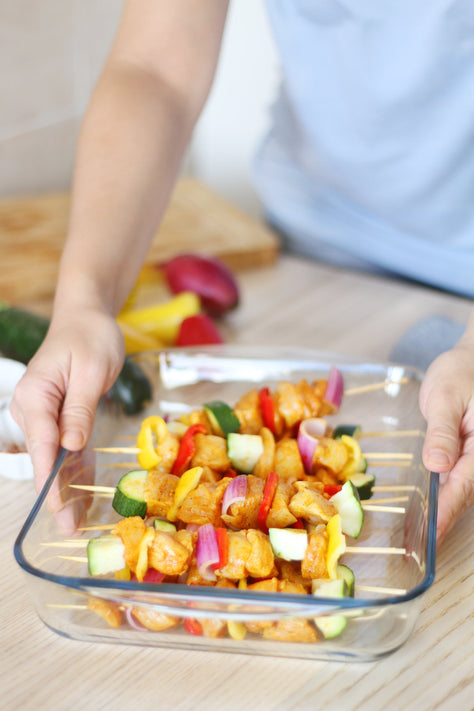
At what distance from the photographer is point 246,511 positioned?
883 millimetres

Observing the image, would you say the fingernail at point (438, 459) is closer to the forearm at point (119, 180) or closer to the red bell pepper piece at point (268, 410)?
the red bell pepper piece at point (268, 410)

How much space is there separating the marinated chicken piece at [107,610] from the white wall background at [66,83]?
1.52 m

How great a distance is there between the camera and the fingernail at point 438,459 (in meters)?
0.89

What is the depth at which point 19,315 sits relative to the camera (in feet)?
4.57

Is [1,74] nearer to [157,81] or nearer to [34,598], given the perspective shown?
[157,81]

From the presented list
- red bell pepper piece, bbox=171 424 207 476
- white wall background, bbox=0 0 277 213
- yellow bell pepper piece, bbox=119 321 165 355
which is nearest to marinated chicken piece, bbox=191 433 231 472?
red bell pepper piece, bbox=171 424 207 476

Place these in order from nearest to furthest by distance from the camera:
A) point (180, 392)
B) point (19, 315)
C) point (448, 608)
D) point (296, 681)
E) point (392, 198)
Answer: point (296, 681)
point (448, 608)
point (180, 392)
point (19, 315)
point (392, 198)

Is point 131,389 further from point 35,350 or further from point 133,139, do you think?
point 133,139

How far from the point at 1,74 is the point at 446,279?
1417mm

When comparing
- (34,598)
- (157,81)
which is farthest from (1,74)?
(34,598)

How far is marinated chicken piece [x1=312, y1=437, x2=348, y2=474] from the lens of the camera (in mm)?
995

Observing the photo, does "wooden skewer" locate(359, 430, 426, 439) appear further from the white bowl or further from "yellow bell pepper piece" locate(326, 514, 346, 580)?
the white bowl

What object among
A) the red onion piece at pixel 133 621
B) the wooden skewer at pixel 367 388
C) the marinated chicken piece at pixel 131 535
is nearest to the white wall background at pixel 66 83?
the wooden skewer at pixel 367 388

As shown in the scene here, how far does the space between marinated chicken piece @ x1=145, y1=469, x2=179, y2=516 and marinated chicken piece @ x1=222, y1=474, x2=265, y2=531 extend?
0.25 feet
